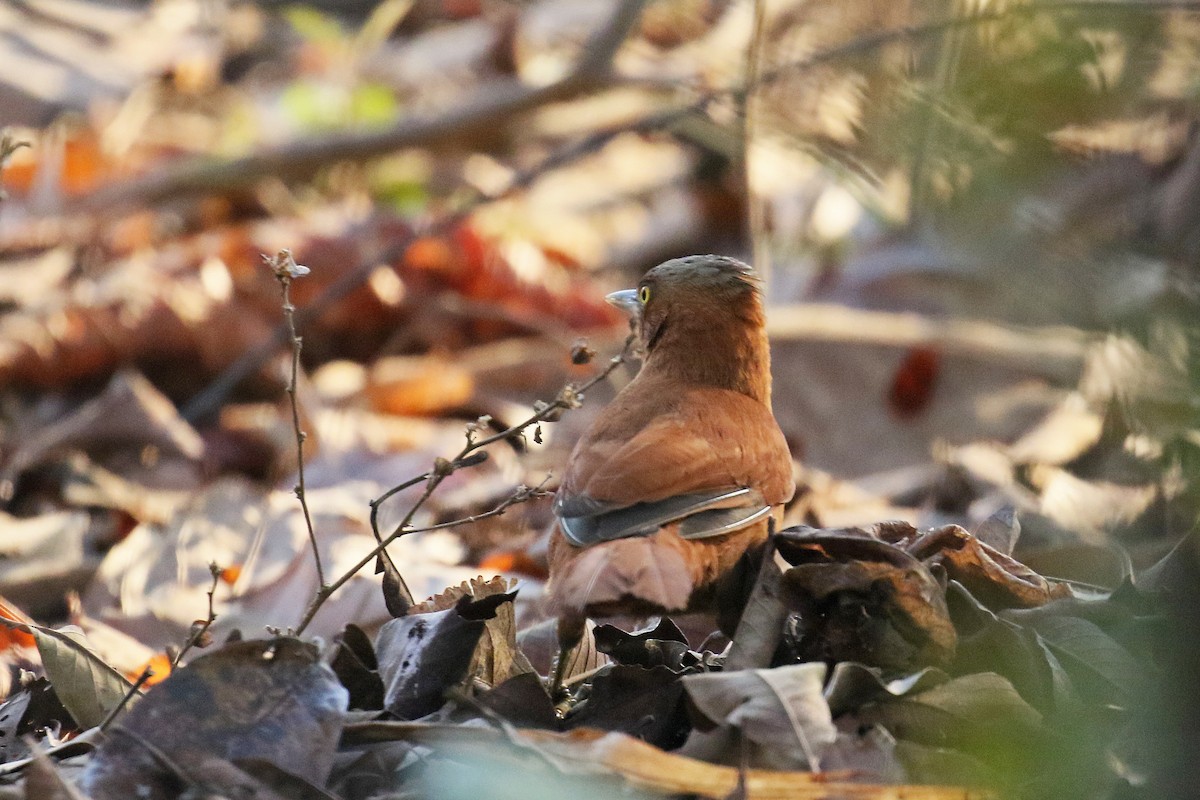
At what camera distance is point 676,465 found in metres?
2.99

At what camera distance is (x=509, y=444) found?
245 inches

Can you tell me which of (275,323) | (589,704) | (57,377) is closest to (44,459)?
(57,377)

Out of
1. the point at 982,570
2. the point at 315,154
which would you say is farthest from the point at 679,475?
the point at 315,154

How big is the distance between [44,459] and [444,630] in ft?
11.5

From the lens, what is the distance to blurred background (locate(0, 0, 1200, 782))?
6.50 feet

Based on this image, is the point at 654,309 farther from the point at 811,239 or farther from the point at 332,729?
the point at 811,239

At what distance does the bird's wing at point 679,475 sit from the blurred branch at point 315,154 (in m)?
4.78

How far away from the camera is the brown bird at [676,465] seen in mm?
2689

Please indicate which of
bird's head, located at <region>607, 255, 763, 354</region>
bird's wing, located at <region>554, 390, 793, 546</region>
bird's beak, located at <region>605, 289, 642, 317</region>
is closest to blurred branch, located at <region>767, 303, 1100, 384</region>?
bird's beak, located at <region>605, 289, 642, 317</region>

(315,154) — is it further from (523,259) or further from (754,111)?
(754,111)

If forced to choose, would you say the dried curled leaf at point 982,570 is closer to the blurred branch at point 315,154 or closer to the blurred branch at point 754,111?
the blurred branch at point 754,111

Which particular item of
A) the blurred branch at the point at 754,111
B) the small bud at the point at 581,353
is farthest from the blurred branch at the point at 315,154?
the small bud at the point at 581,353

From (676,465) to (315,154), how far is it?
18.2 ft

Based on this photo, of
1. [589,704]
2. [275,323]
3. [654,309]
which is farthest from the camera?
[275,323]
